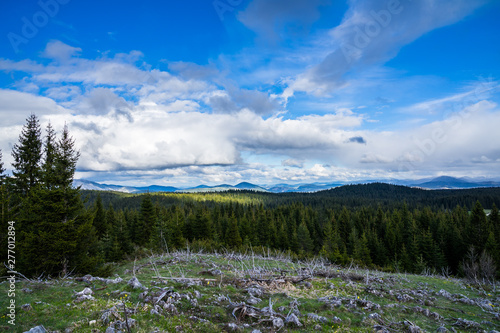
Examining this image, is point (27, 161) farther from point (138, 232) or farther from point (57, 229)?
point (138, 232)

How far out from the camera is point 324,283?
14039mm

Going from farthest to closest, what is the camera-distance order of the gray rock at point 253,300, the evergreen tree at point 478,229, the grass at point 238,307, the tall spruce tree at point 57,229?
1. the evergreen tree at point 478,229
2. the tall spruce tree at point 57,229
3. the gray rock at point 253,300
4. the grass at point 238,307

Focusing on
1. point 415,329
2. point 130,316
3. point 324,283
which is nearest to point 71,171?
point 130,316

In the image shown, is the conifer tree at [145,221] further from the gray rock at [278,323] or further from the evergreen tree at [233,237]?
the gray rock at [278,323]

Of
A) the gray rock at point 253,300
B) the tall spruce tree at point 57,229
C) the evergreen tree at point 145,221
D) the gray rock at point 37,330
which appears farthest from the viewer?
the evergreen tree at point 145,221

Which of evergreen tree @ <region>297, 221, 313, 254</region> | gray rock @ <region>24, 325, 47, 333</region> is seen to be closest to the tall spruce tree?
gray rock @ <region>24, 325, 47, 333</region>

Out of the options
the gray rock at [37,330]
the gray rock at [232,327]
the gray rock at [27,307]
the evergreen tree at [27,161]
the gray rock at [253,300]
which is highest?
the evergreen tree at [27,161]

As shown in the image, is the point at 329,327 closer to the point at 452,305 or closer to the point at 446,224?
the point at 452,305

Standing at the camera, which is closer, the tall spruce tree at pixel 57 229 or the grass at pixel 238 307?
the grass at pixel 238 307

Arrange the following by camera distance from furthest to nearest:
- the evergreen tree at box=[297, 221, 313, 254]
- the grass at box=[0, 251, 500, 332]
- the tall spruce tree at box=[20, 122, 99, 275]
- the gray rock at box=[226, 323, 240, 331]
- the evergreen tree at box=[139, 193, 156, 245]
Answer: the evergreen tree at box=[297, 221, 313, 254]
the evergreen tree at box=[139, 193, 156, 245]
the tall spruce tree at box=[20, 122, 99, 275]
the gray rock at box=[226, 323, 240, 331]
the grass at box=[0, 251, 500, 332]

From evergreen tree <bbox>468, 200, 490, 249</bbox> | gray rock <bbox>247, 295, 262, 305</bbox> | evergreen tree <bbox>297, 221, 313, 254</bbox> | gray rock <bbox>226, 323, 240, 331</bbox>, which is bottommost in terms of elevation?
evergreen tree <bbox>297, 221, 313, 254</bbox>

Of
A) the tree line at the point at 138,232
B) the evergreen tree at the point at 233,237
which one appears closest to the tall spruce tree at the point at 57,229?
the tree line at the point at 138,232

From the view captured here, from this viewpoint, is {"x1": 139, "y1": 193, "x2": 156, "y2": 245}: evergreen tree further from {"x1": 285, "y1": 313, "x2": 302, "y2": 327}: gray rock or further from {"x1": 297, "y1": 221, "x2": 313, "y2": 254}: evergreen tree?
{"x1": 285, "y1": 313, "x2": 302, "y2": 327}: gray rock

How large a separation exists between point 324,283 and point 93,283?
1254cm
